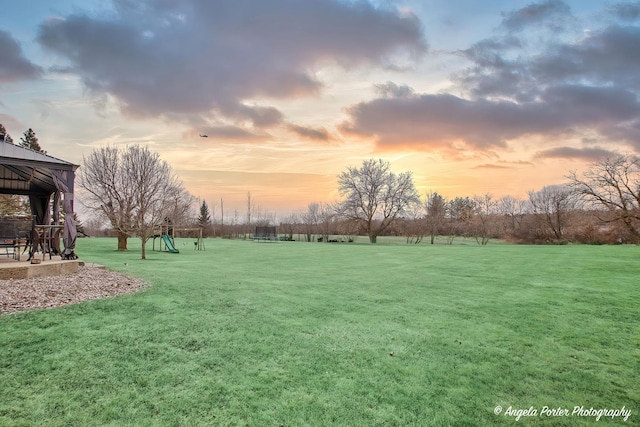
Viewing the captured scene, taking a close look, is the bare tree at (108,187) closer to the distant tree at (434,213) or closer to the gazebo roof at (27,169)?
the gazebo roof at (27,169)

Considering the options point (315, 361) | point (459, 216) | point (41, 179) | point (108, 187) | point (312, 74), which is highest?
point (312, 74)

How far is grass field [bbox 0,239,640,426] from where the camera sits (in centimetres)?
256

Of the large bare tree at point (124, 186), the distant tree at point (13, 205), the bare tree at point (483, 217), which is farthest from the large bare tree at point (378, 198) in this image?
the distant tree at point (13, 205)

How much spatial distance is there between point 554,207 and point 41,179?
5007cm

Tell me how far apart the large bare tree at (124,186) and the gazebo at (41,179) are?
327 inches

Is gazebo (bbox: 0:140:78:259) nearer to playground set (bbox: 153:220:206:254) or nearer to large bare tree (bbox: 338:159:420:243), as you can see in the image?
playground set (bbox: 153:220:206:254)

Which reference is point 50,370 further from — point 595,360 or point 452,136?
point 452,136

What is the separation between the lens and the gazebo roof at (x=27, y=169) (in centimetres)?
802

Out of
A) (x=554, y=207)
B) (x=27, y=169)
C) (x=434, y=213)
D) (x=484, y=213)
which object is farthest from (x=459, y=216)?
(x=27, y=169)

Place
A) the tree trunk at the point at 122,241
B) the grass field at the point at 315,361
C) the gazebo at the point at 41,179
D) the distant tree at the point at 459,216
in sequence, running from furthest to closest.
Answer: the distant tree at the point at 459,216, the tree trunk at the point at 122,241, the gazebo at the point at 41,179, the grass field at the point at 315,361

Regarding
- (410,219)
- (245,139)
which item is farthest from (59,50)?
(410,219)

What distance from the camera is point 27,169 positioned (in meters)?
9.89

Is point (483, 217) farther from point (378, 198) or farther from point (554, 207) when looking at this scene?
point (378, 198)

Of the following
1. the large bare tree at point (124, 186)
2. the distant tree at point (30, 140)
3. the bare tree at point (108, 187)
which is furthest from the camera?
the distant tree at point (30, 140)
